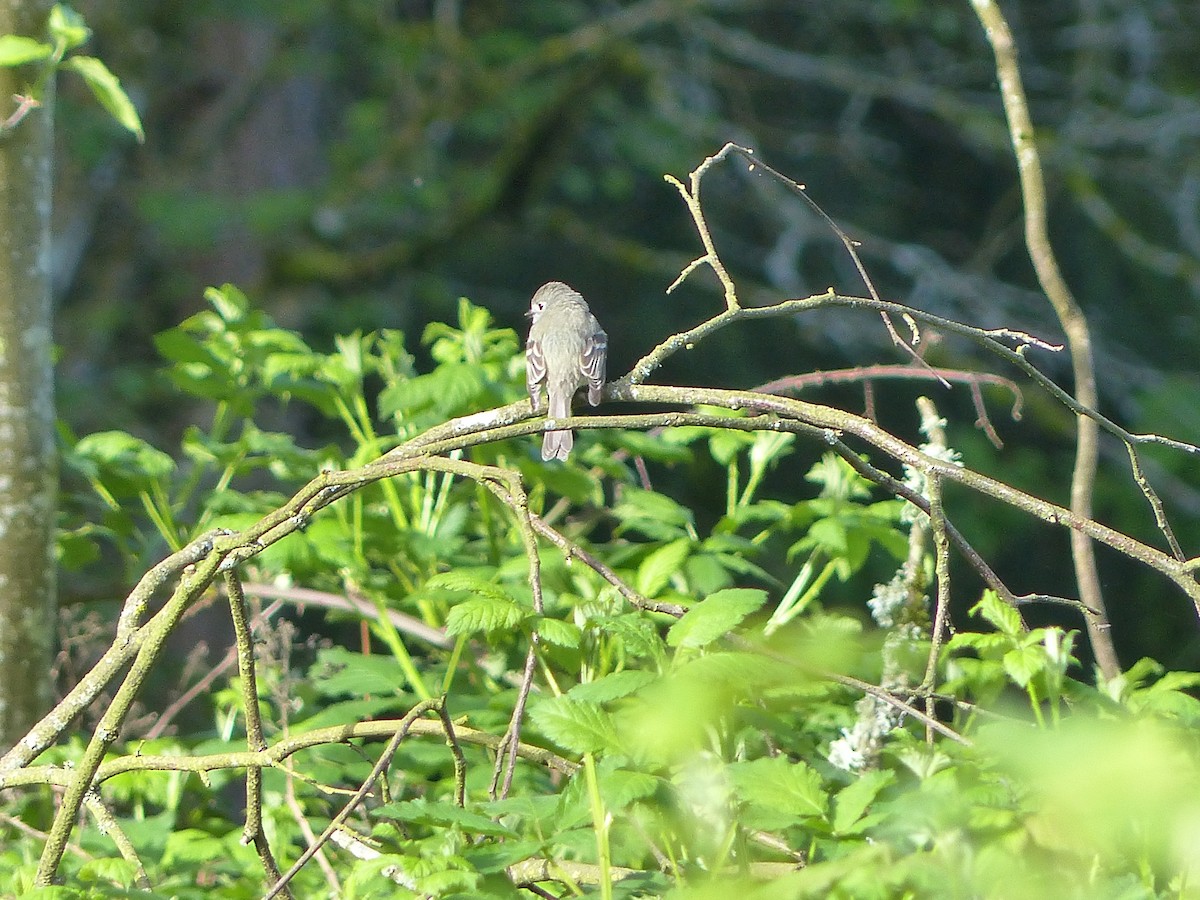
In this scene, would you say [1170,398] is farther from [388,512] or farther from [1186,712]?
[1186,712]

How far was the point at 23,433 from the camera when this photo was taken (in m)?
2.33

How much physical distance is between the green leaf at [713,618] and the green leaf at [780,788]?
0.14 metres

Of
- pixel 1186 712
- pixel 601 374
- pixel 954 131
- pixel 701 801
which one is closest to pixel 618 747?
pixel 701 801

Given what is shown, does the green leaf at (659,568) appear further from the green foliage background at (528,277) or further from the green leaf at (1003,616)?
the green leaf at (1003,616)

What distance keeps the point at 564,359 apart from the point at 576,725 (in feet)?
6.63

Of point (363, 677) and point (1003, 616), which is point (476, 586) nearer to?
point (363, 677)

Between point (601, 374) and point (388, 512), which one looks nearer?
point (388, 512)

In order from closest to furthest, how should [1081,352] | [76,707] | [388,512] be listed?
1. [76,707]
2. [1081,352]
3. [388,512]

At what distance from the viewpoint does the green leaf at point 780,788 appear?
53.3 inches

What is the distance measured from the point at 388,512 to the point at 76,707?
99 cm

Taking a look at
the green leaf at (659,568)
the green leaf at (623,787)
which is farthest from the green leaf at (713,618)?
the green leaf at (659,568)

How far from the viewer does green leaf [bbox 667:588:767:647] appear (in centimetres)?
144

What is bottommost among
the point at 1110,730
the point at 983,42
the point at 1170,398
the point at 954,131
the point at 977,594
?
the point at 977,594

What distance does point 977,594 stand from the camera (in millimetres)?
7566
